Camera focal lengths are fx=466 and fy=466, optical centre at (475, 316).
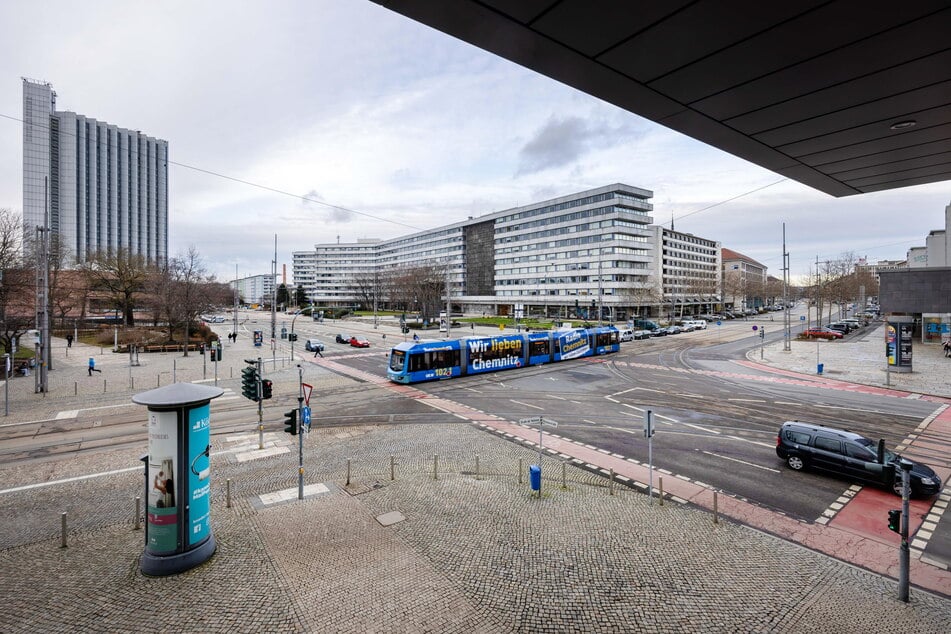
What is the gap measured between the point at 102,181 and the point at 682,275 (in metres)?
160

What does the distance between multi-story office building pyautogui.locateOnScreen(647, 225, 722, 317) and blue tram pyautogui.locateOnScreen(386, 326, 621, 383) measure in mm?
53787

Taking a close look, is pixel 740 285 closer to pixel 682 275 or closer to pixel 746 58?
pixel 682 275

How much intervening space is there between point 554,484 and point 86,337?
66152mm

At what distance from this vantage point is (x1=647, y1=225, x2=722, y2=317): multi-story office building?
101750 millimetres

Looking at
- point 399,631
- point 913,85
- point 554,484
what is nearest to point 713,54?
point 913,85

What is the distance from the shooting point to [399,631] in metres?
7.05

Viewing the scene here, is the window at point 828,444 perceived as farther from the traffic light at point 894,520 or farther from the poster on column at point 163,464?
the poster on column at point 163,464

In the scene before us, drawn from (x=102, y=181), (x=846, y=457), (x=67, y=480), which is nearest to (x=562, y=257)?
(x=846, y=457)

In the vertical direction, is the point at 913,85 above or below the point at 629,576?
above

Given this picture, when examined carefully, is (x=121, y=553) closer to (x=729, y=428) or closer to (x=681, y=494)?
(x=681, y=494)

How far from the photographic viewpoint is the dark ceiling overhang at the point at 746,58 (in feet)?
11.2

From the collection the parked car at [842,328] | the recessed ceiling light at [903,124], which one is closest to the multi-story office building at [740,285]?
the parked car at [842,328]

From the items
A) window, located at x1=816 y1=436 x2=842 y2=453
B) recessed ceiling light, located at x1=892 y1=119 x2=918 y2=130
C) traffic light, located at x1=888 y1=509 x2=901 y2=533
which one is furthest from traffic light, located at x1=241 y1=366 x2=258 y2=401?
window, located at x1=816 y1=436 x2=842 y2=453

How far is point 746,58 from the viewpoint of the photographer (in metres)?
4.10
